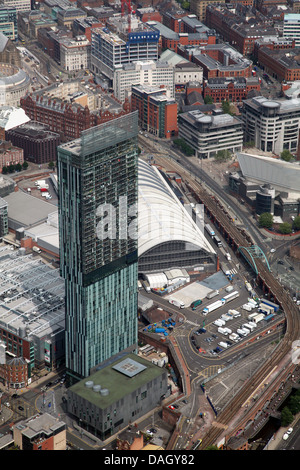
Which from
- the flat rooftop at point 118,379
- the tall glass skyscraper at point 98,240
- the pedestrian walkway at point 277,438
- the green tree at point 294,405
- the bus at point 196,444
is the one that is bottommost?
the pedestrian walkway at point 277,438

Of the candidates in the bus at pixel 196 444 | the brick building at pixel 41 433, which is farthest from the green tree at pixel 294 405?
the brick building at pixel 41 433

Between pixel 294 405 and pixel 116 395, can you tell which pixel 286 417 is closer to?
pixel 294 405

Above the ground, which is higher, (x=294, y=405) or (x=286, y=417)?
(x=286, y=417)

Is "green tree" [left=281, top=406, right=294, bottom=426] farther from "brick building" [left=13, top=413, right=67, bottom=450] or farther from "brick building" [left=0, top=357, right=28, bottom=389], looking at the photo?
"brick building" [left=0, top=357, right=28, bottom=389]

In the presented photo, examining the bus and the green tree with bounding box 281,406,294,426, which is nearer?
the bus

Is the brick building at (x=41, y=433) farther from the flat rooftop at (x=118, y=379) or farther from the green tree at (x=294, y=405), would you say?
the green tree at (x=294, y=405)

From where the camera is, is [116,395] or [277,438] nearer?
[277,438]

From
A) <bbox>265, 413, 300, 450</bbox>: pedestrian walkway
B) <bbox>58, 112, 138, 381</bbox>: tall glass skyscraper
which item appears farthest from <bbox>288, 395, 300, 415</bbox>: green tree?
<bbox>58, 112, 138, 381</bbox>: tall glass skyscraper

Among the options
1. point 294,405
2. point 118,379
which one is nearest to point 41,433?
point 118,379

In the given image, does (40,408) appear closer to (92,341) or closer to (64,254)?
(92,341)
